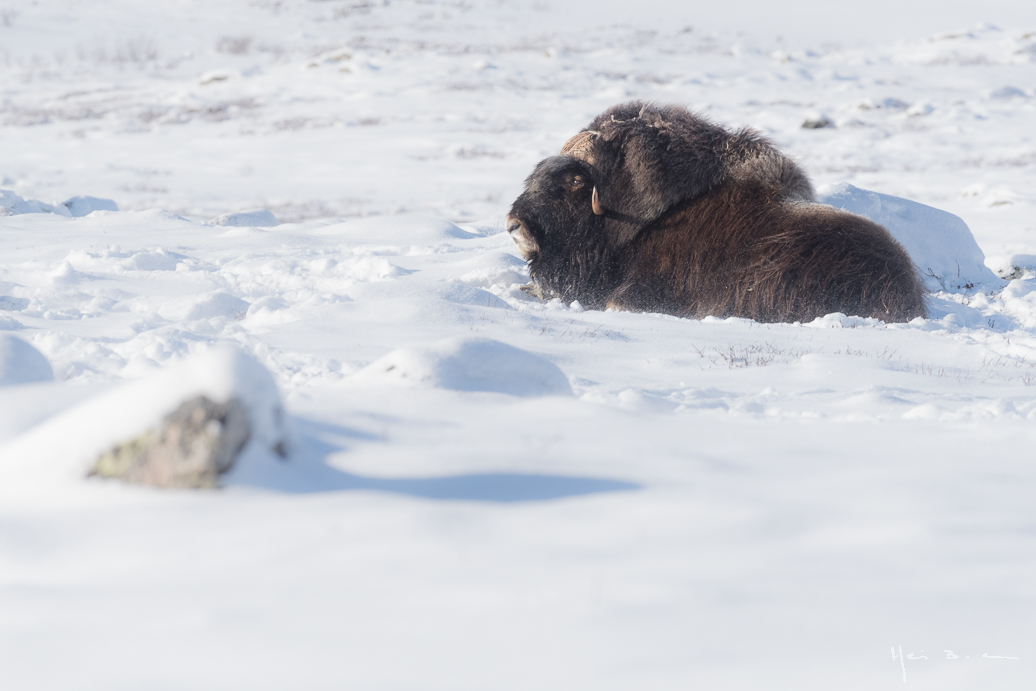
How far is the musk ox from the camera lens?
19.4ft

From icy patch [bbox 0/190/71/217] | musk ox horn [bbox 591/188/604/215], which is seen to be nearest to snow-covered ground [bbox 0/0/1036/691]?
musk ox horn [bbox 591/188/604/215]

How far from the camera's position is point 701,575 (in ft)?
6.46

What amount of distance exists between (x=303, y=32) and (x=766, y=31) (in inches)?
1180

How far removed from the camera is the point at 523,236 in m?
6.68

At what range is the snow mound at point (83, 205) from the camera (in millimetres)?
12352

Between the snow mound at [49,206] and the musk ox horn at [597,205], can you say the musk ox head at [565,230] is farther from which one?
the snow mound at [49,206]

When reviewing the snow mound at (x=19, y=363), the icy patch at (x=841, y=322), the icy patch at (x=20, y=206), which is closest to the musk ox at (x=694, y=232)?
the icy patch at (x=841, y=322)

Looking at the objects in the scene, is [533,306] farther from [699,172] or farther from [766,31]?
[766,31]

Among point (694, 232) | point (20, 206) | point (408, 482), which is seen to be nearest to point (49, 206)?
point (20, 206)

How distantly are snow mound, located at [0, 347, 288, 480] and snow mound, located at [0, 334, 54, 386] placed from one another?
1047mm

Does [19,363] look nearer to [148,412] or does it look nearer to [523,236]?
[148,412]

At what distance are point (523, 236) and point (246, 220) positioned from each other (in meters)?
5.81

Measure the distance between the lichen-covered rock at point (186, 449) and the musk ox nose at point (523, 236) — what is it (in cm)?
462

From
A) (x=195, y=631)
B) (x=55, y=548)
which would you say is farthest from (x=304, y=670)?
(x=55, y=548)
